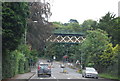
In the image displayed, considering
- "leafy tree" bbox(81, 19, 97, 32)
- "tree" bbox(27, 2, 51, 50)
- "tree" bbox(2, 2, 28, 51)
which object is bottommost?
"tree" bbox(2, 2, 28, 51)

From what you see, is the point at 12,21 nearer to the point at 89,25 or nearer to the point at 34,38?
→ the point at 34,38

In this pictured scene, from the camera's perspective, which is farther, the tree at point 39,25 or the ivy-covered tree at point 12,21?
the tree at point 39,25

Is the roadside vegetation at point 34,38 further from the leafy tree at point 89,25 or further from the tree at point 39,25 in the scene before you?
the leafy tree at point 89,25

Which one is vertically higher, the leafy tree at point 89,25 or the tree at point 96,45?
the leafy tree at point 89,25

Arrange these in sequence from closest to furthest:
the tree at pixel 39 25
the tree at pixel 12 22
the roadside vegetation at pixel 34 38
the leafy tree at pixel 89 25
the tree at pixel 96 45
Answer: the tree at pixel 12 22, the roadside vegetation at pixel 34 38, the tree at pixel 39 25, the tree at pixel 96 45, the leafy tree at pixel 89 25

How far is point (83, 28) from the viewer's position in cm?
9288

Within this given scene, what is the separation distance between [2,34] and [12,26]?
1317 millimetres

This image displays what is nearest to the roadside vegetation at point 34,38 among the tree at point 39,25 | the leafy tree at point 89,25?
the tree at point 39,25

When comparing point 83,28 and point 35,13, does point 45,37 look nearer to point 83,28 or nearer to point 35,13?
point 35,13

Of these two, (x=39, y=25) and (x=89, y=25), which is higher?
(x=89, y=25)

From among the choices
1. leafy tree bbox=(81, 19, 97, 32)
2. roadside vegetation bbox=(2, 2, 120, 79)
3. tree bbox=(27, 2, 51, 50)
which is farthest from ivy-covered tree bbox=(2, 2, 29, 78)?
leafy tree bbox=(81, 19, 97, 32)

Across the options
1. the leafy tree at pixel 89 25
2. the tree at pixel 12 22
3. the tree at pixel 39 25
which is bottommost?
the tree at pixel 12 22

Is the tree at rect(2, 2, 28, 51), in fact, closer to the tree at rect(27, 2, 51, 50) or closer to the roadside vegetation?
the roadside vegetation

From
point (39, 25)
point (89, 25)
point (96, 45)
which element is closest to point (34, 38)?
point (39, 25)
